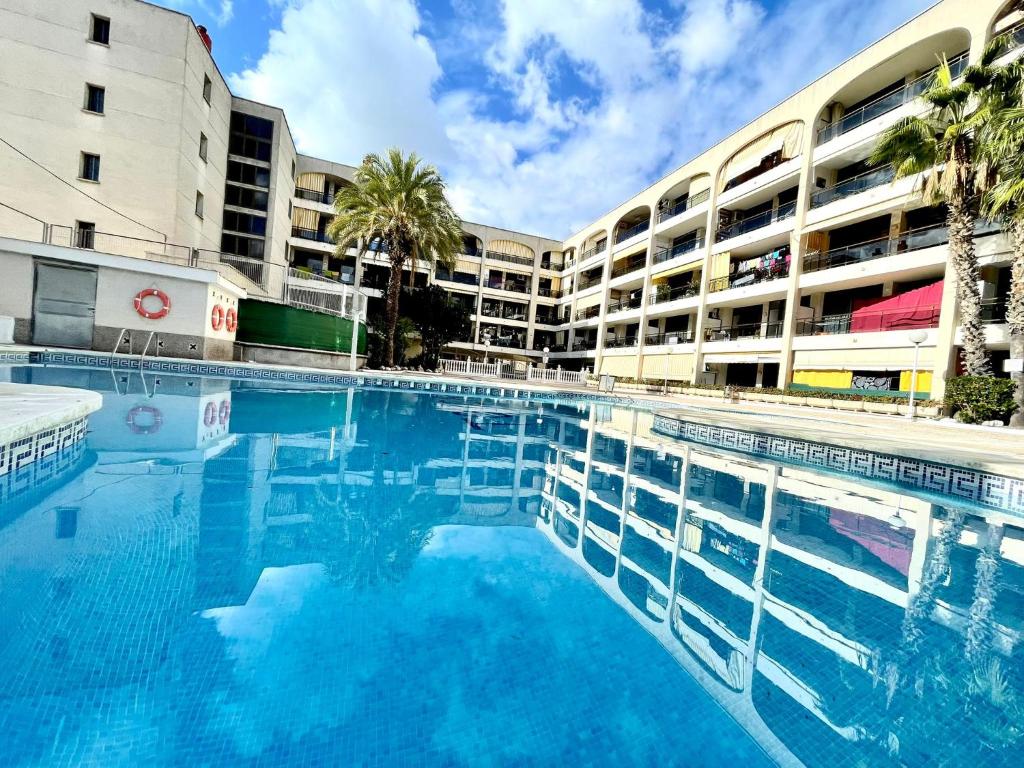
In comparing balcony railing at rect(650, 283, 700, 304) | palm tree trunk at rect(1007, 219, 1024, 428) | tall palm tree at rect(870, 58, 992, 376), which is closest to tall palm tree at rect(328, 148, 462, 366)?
balcony railing at rect(650, 283, 700, 304)

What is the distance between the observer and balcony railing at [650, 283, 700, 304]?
2695cm

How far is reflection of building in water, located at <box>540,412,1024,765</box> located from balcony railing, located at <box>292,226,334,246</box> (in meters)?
32.4

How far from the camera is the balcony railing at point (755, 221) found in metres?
21.6

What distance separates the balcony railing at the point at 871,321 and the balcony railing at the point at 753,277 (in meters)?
2.74

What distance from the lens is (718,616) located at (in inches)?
107

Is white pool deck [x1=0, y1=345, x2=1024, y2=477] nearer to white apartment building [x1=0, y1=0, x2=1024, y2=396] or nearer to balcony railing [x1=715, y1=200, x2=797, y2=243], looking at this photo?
white apartment building [x1=0, y1=0, x2=1024, y2=396]

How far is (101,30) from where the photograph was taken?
59.8 ft

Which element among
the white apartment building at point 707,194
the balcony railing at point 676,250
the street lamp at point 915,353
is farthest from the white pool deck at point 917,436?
the balcony railing at point 676,250

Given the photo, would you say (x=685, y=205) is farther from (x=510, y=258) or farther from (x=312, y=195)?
(x=312, y=195)

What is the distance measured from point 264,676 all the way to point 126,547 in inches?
66.4

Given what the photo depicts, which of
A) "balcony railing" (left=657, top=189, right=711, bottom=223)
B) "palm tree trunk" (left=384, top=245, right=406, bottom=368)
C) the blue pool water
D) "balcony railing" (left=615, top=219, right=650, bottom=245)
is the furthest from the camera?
"balcony railing" (left=615, top=219, right=650, bottom=245)

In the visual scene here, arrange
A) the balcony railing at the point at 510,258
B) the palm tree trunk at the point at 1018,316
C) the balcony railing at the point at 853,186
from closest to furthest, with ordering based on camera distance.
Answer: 1. the palm tree trunk at the point at 1018,316
2. the balcony railing at the point at 853,186
3. the balcony railing at the point at 510,258

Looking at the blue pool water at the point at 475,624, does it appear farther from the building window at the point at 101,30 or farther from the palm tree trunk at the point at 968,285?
the building window at the point at 101,30

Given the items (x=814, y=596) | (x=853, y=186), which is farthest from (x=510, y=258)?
(x=814, y=596)
